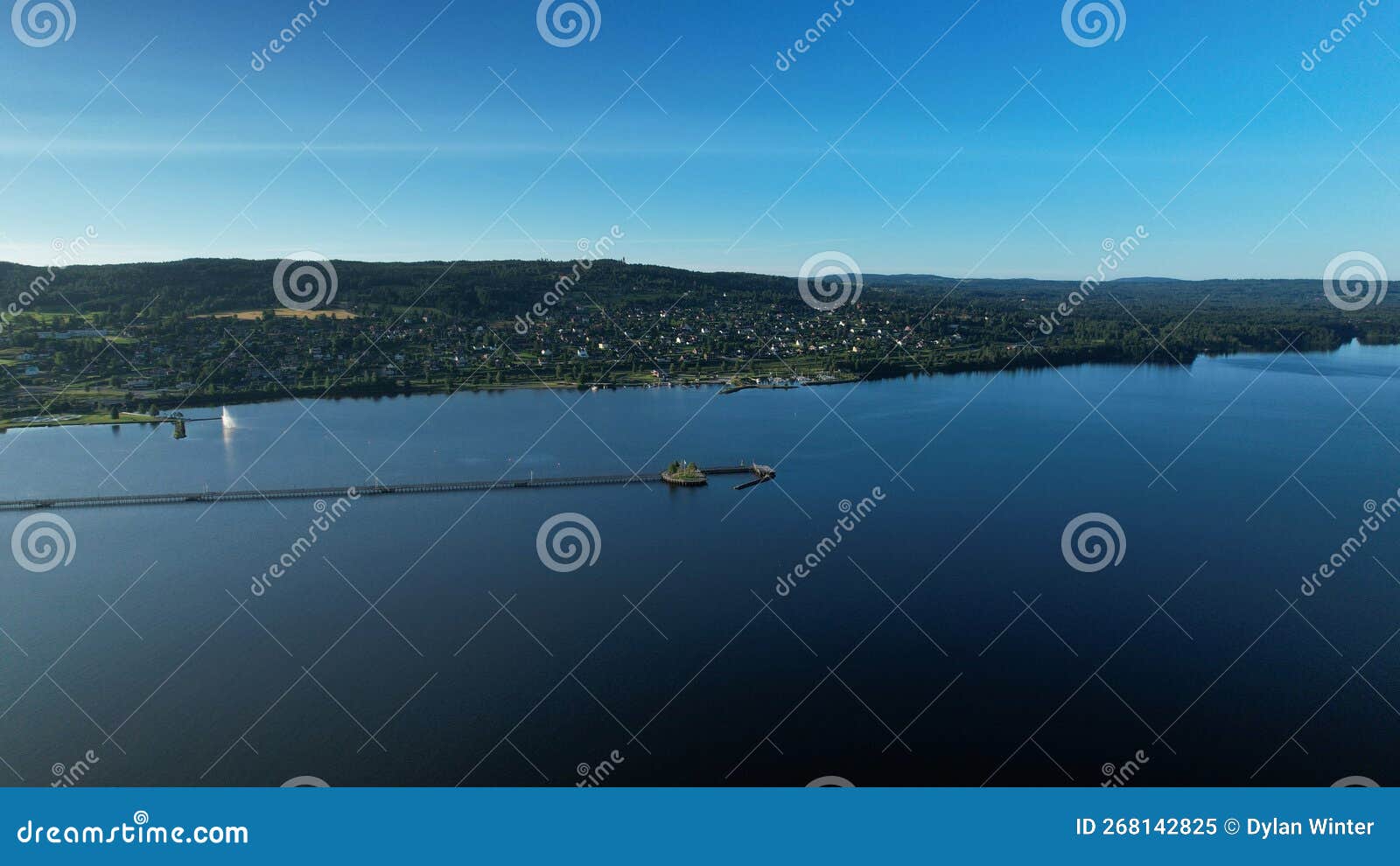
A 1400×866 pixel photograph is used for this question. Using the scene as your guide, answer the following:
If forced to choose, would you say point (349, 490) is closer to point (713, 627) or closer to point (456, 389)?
point (713, 627)

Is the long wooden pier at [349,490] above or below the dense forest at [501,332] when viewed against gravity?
below

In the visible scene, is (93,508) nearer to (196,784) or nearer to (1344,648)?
(196,784)

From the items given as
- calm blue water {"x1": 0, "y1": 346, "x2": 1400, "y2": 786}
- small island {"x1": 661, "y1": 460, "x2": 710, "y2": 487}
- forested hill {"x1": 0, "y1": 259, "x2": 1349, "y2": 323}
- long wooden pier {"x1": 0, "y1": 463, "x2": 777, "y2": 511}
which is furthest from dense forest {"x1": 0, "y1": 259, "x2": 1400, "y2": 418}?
calm blue water {"x1": 0, "y1": 346, "x2": 1400, "y2": 786}

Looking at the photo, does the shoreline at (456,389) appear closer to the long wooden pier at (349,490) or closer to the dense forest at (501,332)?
the dense forest at (501,332)

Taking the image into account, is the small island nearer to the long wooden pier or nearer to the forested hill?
the long wooden pier

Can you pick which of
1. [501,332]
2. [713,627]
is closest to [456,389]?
[501,332]

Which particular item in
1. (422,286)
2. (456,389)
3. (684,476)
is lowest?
(684,476)

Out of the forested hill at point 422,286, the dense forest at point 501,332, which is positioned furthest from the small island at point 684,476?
the forested hill at point 422,286
